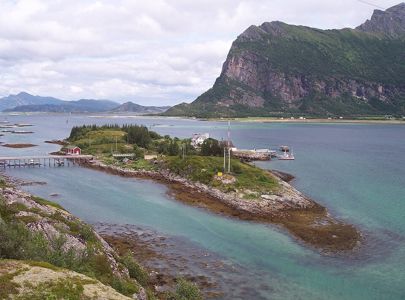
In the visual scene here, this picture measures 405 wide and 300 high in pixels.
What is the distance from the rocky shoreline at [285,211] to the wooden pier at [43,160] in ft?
178

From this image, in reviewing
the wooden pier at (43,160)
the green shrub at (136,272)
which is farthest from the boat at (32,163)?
the green shrub at (136,272)

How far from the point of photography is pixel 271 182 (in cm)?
9294

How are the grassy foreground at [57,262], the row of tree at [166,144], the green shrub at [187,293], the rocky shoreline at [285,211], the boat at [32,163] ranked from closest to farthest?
the grassy foreground at [57,262] → the green shrub at [187,293] → the rocky shoreline at [285,211] → the row of tree at [166,144] → the boat at [32,163]

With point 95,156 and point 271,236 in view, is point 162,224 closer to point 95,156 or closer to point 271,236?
point 271,236

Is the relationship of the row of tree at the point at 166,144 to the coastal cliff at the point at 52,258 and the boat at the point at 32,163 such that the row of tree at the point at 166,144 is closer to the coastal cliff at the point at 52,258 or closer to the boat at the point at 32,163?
the boat at the point at 32,163

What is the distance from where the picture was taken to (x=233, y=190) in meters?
88.0

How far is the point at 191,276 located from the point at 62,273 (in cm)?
2229

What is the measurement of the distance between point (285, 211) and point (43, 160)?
101923mm

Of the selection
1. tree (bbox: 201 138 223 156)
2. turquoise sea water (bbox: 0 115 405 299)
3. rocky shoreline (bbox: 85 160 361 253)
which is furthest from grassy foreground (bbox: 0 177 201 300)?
tree (bbox: 201 138 223 156)

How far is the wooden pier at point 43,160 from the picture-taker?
139 m

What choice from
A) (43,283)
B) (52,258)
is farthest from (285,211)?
(43,283)

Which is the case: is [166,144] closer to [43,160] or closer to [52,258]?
[43,160]

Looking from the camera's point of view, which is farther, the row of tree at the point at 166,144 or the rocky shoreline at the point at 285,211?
the row of tree at the point at 166,144

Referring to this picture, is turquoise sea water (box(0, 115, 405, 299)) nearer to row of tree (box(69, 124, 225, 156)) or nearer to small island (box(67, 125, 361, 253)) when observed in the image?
small island (box(67, 125, 361, 253))
